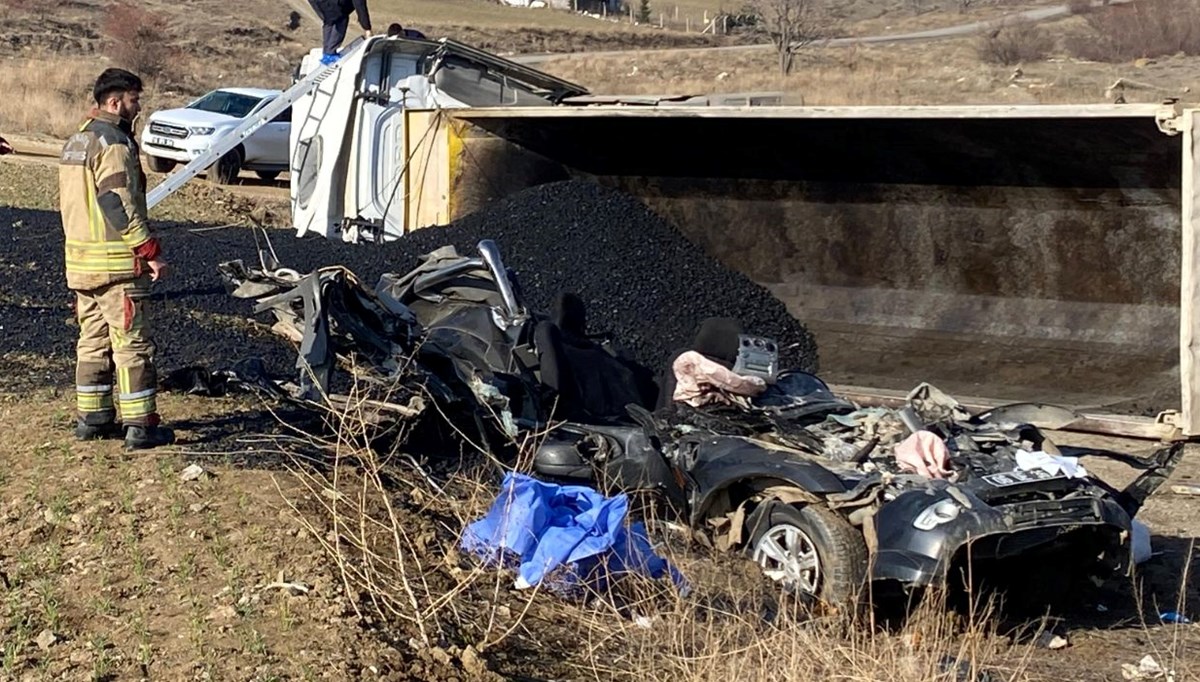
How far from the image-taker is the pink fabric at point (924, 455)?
6020 millimetres

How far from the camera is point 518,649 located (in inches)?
203

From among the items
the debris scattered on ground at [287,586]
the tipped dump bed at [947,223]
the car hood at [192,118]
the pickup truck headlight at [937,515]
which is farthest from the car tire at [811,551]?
the car hood at [192,118]

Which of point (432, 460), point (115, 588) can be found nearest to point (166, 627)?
point (115, 588)

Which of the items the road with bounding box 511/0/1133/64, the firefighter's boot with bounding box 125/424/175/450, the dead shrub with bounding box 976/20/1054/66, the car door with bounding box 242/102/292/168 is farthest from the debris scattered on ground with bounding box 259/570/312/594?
the road with bounding box 511/0/1133/64

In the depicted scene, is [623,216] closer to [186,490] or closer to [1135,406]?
[1135,406]

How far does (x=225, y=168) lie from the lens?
20.6 metres

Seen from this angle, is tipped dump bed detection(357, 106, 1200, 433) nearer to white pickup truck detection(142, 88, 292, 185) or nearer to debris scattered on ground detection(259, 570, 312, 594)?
debris scattered on ground detection(259, 570, 312, 594)

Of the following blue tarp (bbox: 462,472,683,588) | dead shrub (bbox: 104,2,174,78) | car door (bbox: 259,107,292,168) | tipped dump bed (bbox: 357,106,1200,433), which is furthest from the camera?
dead shrub (bbox: 104,2,174,78)

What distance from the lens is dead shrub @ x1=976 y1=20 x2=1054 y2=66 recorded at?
47.5 metres

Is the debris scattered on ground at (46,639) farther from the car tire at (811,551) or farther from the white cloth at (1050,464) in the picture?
the white cloth at (1050,464)

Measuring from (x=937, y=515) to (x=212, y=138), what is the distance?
652 inches

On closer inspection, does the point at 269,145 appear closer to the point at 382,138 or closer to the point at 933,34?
the point at 382,138

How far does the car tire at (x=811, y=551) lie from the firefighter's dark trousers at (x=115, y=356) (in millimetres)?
2918

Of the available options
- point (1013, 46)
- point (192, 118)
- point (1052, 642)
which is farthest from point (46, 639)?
point (1013, 46)
